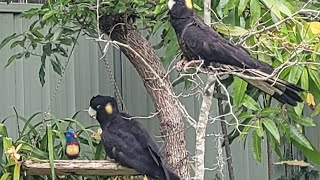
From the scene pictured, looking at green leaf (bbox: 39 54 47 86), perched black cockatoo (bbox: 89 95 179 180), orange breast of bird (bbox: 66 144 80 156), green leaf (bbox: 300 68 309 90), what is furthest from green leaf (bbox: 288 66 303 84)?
green leaf (bbox: 39 54 47 86)

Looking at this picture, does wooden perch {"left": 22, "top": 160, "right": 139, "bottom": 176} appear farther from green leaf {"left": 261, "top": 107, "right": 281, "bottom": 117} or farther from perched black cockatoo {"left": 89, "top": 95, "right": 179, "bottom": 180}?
green leaf {"left": 261, "top": 107, "right": 281, "bottom": 117}

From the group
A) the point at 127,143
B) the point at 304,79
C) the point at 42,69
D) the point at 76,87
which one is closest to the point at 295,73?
the point at 304,79

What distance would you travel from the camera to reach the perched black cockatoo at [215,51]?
2.11 metres

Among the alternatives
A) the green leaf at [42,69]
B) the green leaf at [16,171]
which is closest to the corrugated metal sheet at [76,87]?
the green leaf at [42,69]

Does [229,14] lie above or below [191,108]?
above

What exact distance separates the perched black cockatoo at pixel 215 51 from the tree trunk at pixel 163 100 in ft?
0.90

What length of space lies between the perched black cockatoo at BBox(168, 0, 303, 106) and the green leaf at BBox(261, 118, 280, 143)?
352 mm

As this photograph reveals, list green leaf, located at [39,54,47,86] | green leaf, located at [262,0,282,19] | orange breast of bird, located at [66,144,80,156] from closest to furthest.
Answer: green leaf, located at [262,0,282,19]
orange breast of bird, located at [66,144,80,156]
green leaf, located at [39,54,47,86]

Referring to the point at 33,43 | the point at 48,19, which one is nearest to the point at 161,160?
the point at 48,19

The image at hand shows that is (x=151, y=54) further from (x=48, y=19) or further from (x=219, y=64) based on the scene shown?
(x=219, y=64)

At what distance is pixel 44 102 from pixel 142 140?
58.1 inches

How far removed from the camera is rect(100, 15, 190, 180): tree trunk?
2.59 metres

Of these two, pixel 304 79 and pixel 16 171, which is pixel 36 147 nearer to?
pixel 16 171

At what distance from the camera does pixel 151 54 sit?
2756mm
